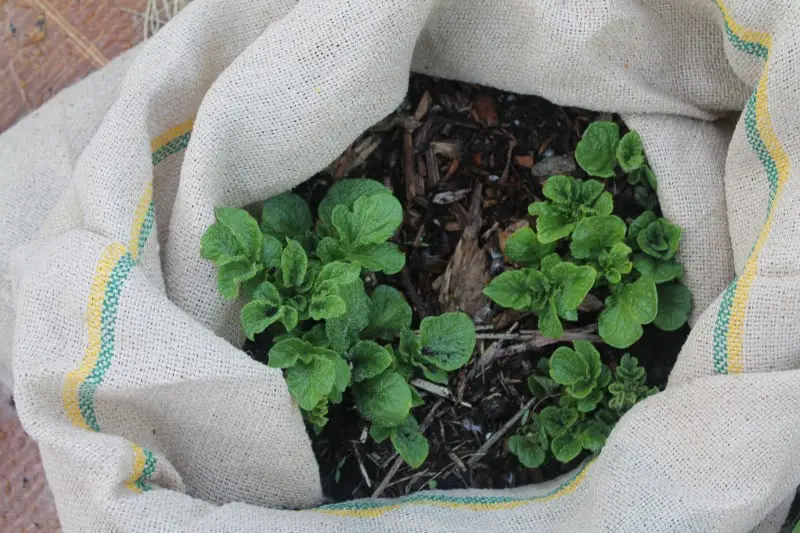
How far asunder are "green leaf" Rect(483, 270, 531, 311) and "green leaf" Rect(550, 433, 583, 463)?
166mm

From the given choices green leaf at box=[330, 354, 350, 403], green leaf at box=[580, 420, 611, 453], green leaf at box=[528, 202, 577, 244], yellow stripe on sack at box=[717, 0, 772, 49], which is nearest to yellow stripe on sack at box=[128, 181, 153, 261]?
green leaf at box=[330, 354, 350, 403]

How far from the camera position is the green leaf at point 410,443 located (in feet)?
3.56

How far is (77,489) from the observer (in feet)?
3.19

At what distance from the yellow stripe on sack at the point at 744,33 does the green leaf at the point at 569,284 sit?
0.31 metres

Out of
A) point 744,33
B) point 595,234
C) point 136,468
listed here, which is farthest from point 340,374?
point 744,33

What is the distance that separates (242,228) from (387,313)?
0.22 m

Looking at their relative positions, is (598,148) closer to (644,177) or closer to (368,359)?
(644,177)

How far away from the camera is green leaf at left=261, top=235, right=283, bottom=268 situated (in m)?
1.05

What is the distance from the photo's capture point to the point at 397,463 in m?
1.18

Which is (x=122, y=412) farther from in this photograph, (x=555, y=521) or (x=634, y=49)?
(x=634, y=49)

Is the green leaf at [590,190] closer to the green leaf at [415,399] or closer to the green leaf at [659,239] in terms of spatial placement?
the green leaf at [659,239]

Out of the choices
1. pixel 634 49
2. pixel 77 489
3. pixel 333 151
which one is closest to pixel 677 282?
pixel 634 49

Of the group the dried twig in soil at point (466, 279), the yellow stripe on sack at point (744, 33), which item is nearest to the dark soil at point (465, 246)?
the dried twig in soil at point (466, 279)

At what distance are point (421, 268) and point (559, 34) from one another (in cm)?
35
